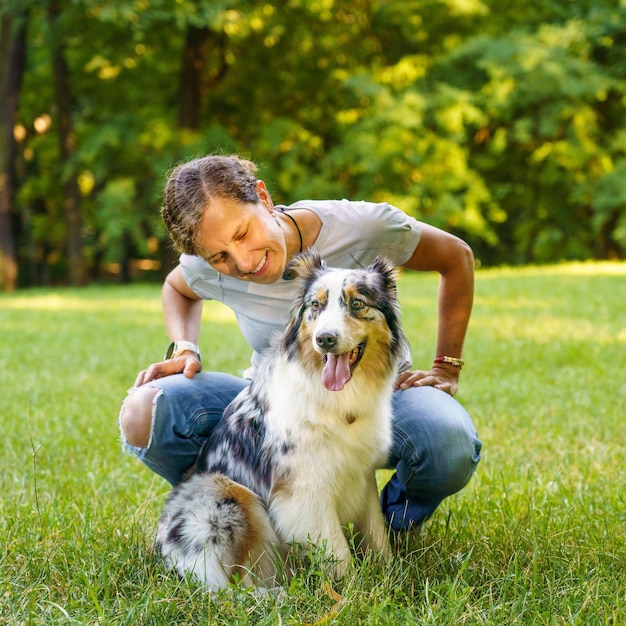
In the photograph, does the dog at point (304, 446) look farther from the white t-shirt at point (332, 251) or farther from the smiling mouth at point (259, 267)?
the white t-shirt at point (332, 251)

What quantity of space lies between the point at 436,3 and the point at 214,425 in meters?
20.4

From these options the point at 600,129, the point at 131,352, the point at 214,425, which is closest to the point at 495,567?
the point at 214,425

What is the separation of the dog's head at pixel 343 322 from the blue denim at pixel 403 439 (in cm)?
28

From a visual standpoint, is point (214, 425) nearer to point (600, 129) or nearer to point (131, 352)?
point (131, 352)

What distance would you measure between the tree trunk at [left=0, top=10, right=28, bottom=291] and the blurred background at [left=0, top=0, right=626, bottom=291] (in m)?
0.04

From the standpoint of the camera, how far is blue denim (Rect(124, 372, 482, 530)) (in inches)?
115

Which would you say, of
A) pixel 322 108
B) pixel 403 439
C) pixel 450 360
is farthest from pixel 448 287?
pixel 322 108

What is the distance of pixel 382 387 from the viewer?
289cm

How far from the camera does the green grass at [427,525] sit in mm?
2496

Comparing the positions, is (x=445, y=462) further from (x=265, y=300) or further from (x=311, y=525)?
(x=265, y=300)

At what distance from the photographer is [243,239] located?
9.32 feet

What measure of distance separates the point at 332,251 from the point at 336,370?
2.20 ft

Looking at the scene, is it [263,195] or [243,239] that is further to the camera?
[263,195]

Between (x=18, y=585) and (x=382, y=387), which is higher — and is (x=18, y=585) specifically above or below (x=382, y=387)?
below
